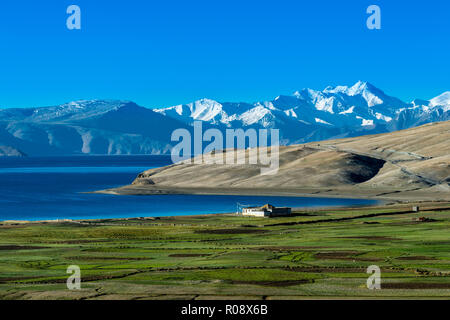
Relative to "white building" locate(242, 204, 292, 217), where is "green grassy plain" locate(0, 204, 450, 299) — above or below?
below

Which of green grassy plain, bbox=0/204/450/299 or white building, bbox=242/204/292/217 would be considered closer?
green grassy plain, bbox=0/204/450/299

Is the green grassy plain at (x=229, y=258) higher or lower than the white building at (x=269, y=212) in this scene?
lower

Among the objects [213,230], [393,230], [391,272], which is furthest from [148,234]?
[391,272]

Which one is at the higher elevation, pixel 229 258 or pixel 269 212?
pixel 269 212

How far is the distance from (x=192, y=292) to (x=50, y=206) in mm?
146813

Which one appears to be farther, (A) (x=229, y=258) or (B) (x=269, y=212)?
(B) (x=269, y=212)

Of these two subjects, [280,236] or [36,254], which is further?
[280,236]

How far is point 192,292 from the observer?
182 feet

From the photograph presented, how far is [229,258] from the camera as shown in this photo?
8062 centimetres

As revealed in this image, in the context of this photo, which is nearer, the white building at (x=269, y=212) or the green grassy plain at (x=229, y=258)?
the green grassy plain at (x=229, y=258)

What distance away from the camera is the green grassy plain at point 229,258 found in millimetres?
57312

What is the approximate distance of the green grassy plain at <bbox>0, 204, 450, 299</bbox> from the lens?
5731cm
